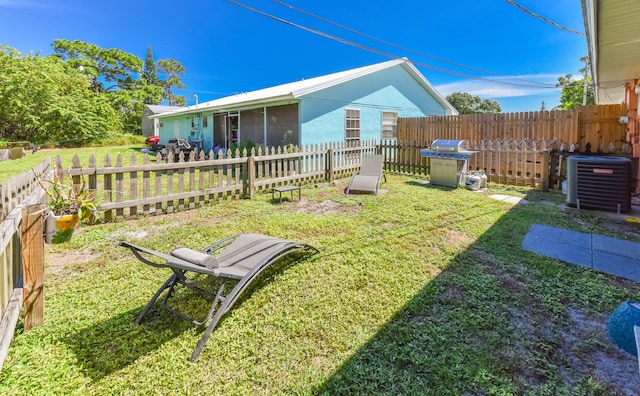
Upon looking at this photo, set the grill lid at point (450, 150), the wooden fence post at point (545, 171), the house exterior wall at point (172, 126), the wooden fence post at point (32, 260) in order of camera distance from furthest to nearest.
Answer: the house exterior wall at point (172, 126) → the grill lid at point (450, 150) → the wooden fence post at point (545, 171) → the wooden fence post at point (32, 260)

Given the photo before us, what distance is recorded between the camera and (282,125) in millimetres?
12172

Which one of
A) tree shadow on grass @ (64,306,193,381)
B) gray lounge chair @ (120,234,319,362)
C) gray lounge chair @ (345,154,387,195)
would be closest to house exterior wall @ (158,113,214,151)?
gray lounge chair @ (345,154,387,195)

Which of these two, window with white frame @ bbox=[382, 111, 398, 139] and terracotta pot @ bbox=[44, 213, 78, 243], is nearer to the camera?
terracotta pot @ bbox=[44, 213, 78, 243]

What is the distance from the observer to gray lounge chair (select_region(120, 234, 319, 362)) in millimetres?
2451

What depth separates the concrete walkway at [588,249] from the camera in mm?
3570

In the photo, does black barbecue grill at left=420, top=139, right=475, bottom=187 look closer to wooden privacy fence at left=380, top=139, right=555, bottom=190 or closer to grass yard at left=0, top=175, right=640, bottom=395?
wooden privacy fence at left=380, top=139, right=555, bottom=190

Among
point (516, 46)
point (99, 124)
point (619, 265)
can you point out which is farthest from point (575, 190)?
point (99, 124)

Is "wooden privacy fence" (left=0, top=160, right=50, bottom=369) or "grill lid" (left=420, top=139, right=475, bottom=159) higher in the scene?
"grill lid" (left=420, top=139, right=475, bottom=159)

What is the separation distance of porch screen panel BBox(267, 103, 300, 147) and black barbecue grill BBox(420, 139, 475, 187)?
15.6 ft

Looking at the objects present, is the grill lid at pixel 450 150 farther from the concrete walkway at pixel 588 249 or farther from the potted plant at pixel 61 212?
the potted plant at pixel 61 212

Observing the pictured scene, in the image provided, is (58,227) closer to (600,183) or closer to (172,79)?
(600,183)

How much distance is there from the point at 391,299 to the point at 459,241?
6.53ft

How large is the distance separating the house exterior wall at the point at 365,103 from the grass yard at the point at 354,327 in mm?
7251

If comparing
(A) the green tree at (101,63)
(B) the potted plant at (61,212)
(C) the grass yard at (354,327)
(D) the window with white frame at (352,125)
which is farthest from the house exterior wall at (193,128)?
(A) the green tree at (101,63)
